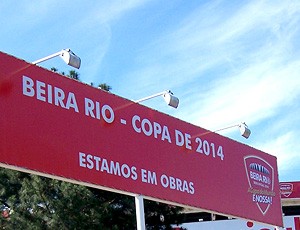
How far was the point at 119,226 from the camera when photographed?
14344 mm

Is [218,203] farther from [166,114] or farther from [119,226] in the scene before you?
[119,226]

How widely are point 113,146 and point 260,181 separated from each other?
4224mm

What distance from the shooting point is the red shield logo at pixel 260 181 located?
1310 centimetres

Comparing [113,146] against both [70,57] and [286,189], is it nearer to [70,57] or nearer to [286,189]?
[70,57]

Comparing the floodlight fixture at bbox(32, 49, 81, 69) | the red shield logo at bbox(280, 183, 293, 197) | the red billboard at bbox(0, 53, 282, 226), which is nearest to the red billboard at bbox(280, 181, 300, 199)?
the red shield logo at bbox(280, 183, 293, 197)

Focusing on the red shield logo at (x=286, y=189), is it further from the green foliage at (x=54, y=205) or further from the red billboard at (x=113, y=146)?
the red billboard at (x=113, y=146)

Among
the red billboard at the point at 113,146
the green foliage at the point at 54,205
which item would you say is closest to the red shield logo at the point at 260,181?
the red billboard at the point at 113,146

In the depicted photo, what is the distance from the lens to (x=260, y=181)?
1348cm

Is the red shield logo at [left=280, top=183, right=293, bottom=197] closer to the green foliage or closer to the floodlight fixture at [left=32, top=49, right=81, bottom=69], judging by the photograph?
the green foliage

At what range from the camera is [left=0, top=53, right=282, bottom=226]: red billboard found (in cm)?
903

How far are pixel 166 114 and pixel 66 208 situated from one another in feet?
10.2

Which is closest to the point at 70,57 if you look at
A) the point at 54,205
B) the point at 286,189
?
the point at 54,205

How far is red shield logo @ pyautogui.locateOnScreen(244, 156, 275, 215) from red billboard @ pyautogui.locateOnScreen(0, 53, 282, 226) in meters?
0.05

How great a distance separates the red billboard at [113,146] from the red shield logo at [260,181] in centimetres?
5
